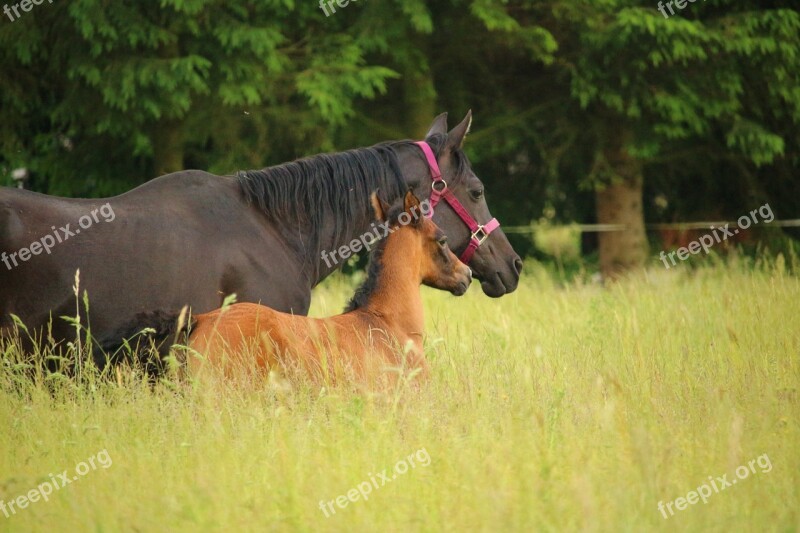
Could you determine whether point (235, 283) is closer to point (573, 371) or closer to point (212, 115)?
point (573, 371)

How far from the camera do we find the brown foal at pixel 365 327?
16.5 ft

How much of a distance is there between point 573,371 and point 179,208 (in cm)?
239

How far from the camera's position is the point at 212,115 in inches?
452

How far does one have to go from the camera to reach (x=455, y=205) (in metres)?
6.62

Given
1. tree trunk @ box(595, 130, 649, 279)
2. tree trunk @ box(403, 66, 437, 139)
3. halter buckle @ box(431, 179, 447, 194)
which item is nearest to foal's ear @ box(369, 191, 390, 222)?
halter buckle @ box(431, 179, 447, 194)

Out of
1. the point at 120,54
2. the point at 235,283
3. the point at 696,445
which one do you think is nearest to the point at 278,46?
the point at 120,54

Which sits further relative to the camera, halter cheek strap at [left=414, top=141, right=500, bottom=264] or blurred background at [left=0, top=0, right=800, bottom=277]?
blurred background at [left=0, top=0, right=800, bottom=277]

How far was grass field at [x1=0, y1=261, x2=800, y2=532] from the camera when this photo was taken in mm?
3668

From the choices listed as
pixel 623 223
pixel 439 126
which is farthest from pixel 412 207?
pixel 623 223

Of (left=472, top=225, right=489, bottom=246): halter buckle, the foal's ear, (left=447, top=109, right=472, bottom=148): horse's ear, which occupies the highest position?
(left=447, top=109, right=472, bottom=148): horse's ear

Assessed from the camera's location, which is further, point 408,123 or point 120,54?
point 408,123

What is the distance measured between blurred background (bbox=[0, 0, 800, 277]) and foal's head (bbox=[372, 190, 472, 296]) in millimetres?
4893

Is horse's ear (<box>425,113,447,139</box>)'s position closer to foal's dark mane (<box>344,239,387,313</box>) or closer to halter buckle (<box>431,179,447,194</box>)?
halter buckle (<box>431,179,447,194</box>)

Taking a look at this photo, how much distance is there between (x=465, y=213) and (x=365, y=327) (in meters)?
1.40
